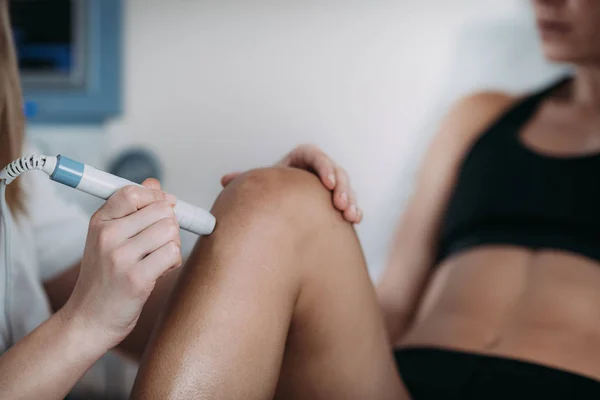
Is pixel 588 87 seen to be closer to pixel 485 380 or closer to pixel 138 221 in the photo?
pixel 485 380

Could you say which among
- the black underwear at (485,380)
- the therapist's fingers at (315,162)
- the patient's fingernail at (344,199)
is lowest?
the black underwear at (485,380)

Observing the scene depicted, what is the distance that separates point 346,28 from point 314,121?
0.63ft

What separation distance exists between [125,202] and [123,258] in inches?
1.5

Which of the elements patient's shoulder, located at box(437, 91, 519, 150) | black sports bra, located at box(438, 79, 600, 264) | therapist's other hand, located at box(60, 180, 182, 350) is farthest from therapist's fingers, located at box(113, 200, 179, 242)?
patient's shoulder, located at box(437, 91, 519, 150)

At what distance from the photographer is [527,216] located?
922 mm

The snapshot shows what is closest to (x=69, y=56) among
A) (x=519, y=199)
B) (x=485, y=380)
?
(x=519, y=199)

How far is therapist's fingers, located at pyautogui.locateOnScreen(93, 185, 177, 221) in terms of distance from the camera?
1.41ft

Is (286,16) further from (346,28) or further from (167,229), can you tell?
(167,229)

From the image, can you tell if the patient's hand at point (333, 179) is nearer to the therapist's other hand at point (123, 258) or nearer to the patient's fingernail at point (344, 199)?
the patient's fingernail at point (344, 199)

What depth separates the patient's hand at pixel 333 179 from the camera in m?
0.59

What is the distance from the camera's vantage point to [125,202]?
0.43 meters

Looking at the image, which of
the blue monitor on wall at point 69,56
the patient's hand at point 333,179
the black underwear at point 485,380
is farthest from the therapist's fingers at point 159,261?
the blue monitor on wall at point 69,56

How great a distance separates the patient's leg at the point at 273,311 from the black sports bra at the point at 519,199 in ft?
1.29

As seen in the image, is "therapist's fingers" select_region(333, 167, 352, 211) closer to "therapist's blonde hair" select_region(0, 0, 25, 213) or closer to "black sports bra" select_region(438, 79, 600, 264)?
"therapist's blonde hair" select_region(0, 0, 25, 213)
